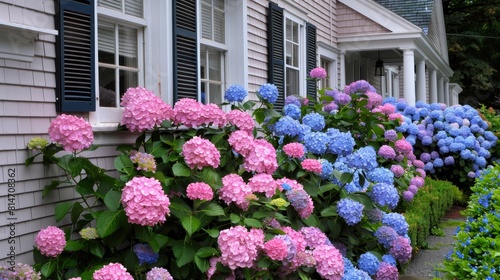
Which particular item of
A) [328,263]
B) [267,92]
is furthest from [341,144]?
[328,263]

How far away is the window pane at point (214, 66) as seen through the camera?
252 inches

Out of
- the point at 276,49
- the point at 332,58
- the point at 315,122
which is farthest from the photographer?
the point at 332,58

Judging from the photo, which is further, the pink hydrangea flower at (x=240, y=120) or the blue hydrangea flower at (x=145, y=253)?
the pink hydrangea flower at (x=240, y=120)

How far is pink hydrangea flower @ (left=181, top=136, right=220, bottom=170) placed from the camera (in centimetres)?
365

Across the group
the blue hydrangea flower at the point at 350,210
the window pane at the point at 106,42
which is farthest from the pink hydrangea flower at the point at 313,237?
the window pane at the point at 106,42

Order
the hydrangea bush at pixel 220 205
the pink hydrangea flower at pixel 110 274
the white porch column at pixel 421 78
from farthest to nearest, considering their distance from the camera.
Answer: the white porch column at pixel 421 78 < the hydrangea bush at pixel 220 205 < the pink hydrangea flower at pixel 110 274

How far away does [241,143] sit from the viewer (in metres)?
3.99

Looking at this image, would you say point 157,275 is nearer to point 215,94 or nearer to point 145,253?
point 145,253

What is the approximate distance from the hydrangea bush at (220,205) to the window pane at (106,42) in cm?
61

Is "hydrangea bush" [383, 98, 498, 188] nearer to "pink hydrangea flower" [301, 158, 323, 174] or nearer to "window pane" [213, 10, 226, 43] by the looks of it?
"window pane" [213, 10, 226, 43]

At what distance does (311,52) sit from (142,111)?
6018 millimetres

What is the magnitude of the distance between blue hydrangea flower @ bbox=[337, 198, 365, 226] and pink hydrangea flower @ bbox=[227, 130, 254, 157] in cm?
90

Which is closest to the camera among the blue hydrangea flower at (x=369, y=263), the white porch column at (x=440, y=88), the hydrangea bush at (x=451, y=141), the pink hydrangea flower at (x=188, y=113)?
the pink hydrangea flower at (x=188, y=113)

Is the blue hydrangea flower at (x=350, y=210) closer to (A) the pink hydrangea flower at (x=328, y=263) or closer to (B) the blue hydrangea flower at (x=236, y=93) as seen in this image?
(A) the pink hydrangea flower at (x=328, y=263)
